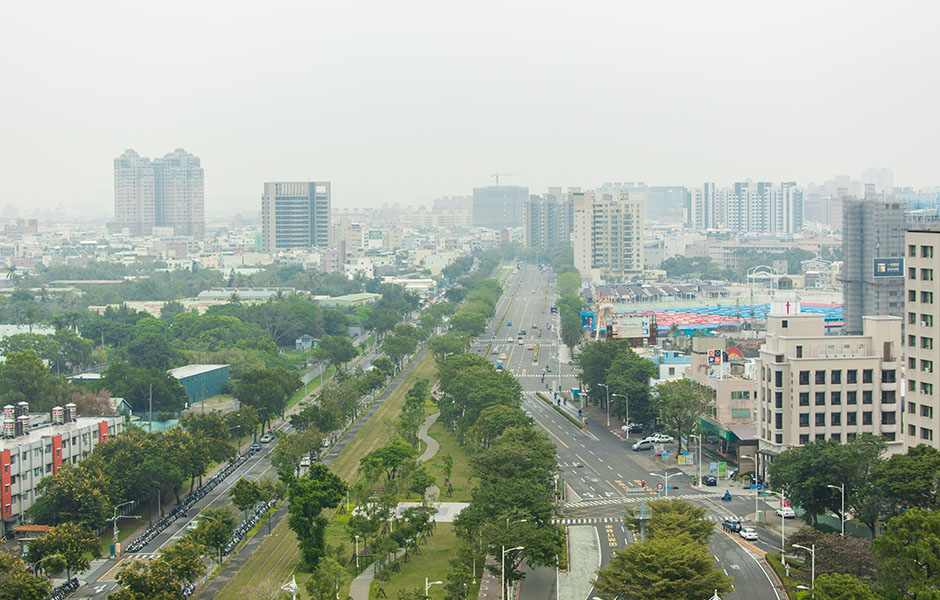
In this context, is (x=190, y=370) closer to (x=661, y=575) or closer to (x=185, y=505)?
(x=185, y=505)

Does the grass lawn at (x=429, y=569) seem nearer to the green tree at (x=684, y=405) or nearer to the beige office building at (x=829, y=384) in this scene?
the beige office building at (x=829, y=384)

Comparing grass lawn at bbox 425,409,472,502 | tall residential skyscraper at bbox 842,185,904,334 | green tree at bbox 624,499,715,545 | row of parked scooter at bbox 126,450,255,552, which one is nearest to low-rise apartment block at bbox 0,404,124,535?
row of parked scooter at bbox 126,450,255,552

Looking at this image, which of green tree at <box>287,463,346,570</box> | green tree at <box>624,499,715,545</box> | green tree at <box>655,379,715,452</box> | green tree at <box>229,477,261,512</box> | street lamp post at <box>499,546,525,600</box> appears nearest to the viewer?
street lamp post at <box>499,546,525,600</box>

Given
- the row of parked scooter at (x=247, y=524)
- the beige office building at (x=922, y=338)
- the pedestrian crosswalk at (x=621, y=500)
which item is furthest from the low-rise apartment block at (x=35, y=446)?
the beige office building at (x=922, y=338)

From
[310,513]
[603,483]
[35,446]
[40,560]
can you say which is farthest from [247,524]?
[603,483]

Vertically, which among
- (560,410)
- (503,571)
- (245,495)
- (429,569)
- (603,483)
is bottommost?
(429,569)

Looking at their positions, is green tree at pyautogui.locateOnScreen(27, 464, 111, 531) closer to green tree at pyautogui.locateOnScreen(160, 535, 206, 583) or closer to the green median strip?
green tree at pyautogui.locateOnScreen(160, 535, 206, 583)
